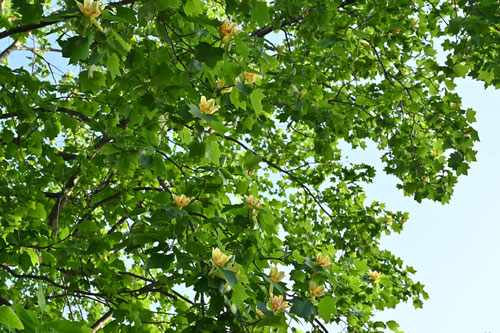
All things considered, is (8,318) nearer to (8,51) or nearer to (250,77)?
(250,77)

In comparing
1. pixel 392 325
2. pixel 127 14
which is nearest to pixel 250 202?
pixel 127 14

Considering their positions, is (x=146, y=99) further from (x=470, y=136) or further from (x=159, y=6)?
(x=470, y=136)

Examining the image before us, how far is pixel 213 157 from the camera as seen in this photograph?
103 inches

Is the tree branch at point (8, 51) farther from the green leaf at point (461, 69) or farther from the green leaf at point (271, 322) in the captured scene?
the green leaf at point (271, 322)

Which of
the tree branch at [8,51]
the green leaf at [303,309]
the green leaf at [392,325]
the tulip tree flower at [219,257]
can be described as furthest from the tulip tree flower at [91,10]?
the tree branch at [8,51]

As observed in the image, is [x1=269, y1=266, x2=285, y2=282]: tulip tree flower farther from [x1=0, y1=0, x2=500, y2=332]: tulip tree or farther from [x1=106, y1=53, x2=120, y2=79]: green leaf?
[x1=106, y1=53, x2=120, y2=79]: green leaf

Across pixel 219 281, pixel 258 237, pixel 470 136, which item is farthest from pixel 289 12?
pixel 219 281

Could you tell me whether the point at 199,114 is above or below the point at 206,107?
below

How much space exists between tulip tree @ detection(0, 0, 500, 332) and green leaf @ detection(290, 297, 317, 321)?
0.05ft

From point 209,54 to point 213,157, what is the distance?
1.88 feet

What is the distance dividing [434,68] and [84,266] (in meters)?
3.52

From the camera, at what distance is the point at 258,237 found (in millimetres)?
2592

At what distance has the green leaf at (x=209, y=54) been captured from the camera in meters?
2.30

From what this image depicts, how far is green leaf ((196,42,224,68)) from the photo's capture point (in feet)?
7.55
